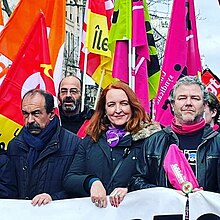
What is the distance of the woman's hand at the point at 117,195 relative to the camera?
408 cm

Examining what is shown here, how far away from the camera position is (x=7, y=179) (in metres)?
4.45

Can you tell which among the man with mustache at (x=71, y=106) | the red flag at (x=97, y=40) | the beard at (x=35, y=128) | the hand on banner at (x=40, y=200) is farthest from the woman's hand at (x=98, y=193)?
the red flag at (x=97, y=40)

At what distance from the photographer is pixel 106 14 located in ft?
27.9

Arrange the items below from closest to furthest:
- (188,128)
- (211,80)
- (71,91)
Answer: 1. (188,128)
2. (71,91)
3. (211,80)

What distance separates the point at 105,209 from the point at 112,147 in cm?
48

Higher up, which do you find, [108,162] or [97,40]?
[97,40]

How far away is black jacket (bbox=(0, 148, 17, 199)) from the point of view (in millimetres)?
4430

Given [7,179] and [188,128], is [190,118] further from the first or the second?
[7,179]

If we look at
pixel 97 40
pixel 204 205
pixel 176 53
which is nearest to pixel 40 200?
pixel 204 205

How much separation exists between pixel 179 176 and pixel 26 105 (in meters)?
1.38

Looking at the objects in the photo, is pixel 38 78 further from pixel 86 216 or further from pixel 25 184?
pixel 86 216

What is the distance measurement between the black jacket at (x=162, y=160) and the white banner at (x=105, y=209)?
0.08m

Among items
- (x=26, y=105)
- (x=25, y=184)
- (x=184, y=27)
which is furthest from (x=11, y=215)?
(x=184, y=27)

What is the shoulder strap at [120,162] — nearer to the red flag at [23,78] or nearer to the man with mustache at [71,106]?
the red flag at [23,78]
